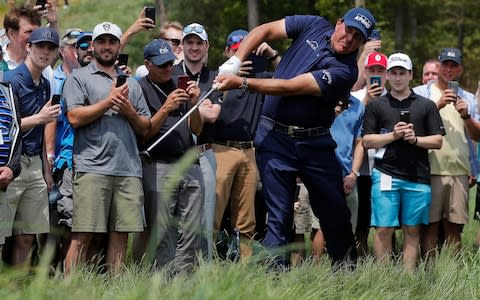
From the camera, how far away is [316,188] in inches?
326

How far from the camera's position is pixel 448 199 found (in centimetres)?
1047

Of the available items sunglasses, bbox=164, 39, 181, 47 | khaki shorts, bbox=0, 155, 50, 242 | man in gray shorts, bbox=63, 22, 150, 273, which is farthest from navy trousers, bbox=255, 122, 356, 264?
sunglasses, bbox=164, 39, 181, 47

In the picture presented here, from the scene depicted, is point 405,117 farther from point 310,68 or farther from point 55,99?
point 55,99

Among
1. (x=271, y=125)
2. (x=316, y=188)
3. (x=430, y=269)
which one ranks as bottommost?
(x=430, y=269)

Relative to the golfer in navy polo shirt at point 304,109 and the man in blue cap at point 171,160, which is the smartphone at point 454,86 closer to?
the golfer in navy polo shirt at point 304,109

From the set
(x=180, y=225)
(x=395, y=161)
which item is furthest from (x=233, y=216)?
(x=395, y=161)

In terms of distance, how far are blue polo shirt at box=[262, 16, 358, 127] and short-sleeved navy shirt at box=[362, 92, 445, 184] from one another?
1960 mm

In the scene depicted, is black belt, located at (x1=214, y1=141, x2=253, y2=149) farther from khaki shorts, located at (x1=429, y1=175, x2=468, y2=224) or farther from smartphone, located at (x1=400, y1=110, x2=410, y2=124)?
khaki shorts, located at (x1=429, y1=175, x2=468, y2=224)

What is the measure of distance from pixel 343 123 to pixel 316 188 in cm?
211

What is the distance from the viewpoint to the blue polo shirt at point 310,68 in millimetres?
7992

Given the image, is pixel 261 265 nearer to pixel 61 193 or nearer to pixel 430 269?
pixel 430 269

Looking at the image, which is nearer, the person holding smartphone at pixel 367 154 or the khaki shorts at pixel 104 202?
the khaki shorts at pixel 104 202

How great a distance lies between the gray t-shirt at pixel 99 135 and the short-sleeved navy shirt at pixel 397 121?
2.71 m

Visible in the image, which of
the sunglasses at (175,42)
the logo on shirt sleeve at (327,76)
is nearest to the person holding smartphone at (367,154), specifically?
the sunglasses at (175,42)
